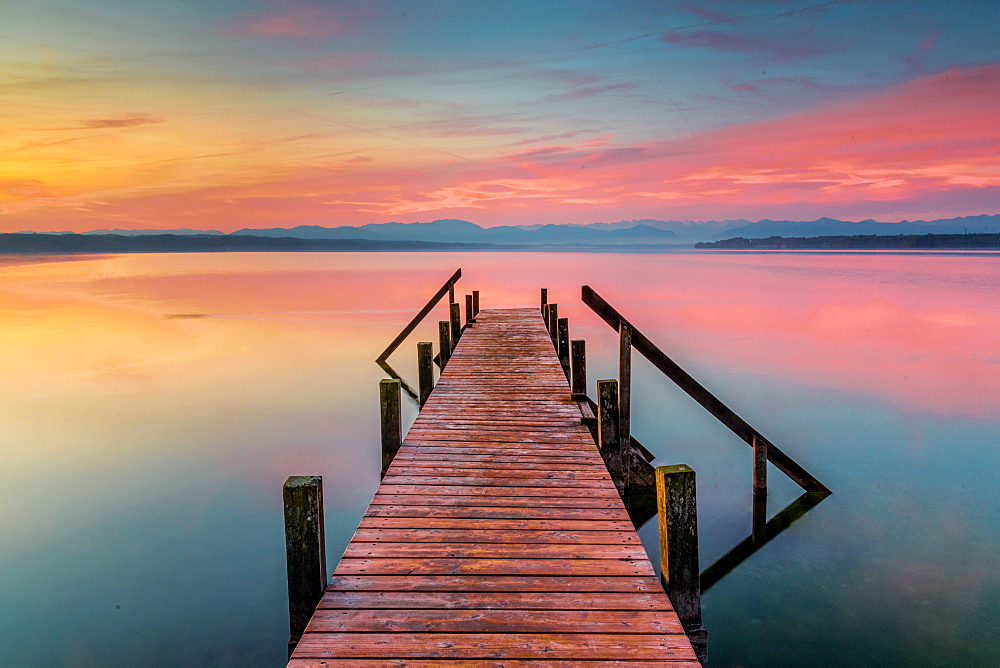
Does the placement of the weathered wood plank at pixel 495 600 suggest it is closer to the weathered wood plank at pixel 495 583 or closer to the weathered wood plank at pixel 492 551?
the weathered wood plank at pixel 495 583

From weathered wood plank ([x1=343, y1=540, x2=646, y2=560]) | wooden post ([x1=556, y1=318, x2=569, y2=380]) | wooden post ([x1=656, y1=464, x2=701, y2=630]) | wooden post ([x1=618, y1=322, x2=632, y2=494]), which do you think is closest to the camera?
wooden post ([x1=656, y1=464, x2=701, y2=630])

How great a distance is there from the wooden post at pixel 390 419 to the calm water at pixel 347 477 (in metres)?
2.37

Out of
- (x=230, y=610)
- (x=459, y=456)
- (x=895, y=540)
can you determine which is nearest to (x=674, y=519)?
(x=459, y=456)

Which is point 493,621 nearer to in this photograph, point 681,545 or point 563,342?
point 681,545

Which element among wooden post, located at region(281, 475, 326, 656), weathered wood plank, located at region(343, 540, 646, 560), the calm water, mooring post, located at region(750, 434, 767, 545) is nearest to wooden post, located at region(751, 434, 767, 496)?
mooring post, located at region(750, 434, 767, 545)

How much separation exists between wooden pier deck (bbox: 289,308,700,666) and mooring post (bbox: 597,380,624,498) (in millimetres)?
A: 229

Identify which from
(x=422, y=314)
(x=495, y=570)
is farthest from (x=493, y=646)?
(x=422, y=314)

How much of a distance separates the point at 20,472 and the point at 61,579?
508 centimetres

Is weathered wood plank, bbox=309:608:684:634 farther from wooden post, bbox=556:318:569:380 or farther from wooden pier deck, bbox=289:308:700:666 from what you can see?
wooden post, bbox=556:318:569:380

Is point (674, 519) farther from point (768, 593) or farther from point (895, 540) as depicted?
point (895, 540)

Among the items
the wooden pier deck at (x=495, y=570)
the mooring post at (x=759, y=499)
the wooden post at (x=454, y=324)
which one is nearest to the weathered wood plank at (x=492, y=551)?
the wooden pier deck at (x=495, y=570)

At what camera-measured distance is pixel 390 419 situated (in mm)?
6766

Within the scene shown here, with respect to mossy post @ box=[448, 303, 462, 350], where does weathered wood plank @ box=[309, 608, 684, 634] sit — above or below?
below

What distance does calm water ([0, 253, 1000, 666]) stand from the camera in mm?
6871
